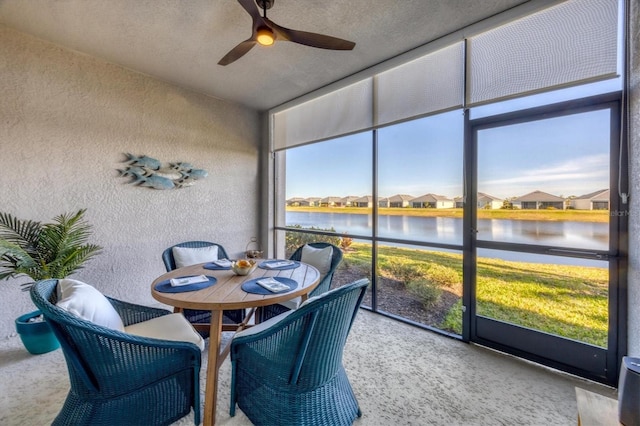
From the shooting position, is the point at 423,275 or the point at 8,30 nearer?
the point at 8,30

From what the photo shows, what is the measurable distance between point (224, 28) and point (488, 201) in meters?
2.92

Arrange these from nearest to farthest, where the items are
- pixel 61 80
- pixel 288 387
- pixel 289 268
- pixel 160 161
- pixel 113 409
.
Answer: pixel 113 409, pixel 288 387, pixel 289 268, pixel 61 80, pixel 160 161

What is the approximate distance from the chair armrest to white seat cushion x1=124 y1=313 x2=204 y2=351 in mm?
32

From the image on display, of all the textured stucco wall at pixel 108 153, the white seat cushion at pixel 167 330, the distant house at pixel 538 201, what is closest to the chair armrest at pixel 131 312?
the white seat cushion at pixel 167 330

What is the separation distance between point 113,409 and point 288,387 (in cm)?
83

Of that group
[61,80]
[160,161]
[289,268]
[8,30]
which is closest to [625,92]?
[289,268]

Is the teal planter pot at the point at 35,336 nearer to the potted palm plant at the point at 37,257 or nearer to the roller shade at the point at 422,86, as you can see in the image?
the potted palm plant at the point at 37,257

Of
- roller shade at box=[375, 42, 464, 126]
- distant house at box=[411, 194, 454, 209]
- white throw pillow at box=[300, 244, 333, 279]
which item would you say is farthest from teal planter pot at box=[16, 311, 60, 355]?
roller shade at box=[375, 42, 464, 126]

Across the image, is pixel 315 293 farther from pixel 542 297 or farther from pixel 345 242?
pixel 542 297

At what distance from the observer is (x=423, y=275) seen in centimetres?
303

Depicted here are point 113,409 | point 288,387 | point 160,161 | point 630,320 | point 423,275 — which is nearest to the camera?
point 113,409

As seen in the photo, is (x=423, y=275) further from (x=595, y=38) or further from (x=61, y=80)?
(x=61, y=80)

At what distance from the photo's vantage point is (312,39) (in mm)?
1899

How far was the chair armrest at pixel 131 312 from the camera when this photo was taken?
1767 mm
